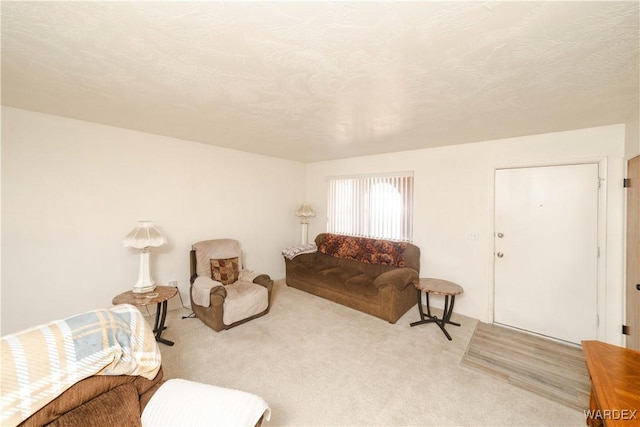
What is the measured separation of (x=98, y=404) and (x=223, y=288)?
6.47 ft

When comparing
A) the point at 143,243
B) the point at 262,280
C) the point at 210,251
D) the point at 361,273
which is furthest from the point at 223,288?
the point at 361,273

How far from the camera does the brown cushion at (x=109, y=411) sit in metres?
0.91

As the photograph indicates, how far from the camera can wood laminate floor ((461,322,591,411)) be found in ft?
6.63

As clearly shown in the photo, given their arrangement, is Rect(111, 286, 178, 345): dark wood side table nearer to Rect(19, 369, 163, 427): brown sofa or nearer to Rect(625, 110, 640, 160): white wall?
Rect(19, 369, 163, 427): brown sofa

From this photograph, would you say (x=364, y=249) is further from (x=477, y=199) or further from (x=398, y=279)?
(x=477, y=199)

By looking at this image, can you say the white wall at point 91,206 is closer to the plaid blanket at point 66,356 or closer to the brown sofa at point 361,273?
the brown sofa at point 361,273

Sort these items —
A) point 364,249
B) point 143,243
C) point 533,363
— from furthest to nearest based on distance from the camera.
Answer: point 364,249 < point 143,243 < point 533,363

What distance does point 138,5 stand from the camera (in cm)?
108

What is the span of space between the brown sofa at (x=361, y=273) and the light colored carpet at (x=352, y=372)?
281 millimetres

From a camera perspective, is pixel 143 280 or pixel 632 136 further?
pixel 143 280

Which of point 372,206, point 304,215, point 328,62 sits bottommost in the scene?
point 304,215

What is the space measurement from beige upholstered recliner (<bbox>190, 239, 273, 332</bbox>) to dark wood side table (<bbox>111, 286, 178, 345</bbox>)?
0.39 meters

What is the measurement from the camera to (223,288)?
293cm

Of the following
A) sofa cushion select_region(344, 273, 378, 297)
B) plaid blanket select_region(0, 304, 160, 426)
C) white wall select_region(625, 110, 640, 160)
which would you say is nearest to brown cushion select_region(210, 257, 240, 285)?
sofa cushion select_region(344, 273, 378, 297)
